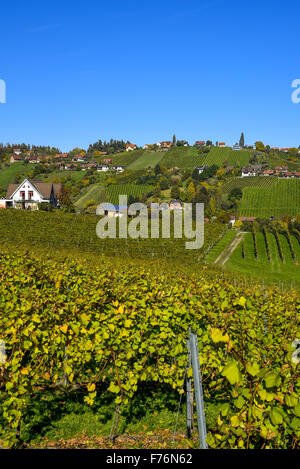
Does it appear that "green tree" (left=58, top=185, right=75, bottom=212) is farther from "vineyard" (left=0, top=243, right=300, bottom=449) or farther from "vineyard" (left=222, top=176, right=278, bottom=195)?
"vineyard" (left=222, top=176, right=278, bottom=195)

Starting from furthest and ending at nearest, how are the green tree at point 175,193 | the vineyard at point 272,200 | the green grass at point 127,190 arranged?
the green grass at point 127,190
the green tree at point 175,193
the vineyard at point 272,200

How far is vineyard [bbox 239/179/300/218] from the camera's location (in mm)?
97312

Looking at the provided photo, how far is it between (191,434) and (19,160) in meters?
173

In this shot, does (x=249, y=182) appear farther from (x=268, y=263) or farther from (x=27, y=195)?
(x=268, y=263)

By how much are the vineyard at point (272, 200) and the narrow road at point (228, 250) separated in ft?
146

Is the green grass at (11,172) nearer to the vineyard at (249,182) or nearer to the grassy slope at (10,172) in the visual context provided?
the grassy slope at (10,172)

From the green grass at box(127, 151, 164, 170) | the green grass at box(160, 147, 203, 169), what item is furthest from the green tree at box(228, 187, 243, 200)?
the green grass at box(127, 151, 164, 170)

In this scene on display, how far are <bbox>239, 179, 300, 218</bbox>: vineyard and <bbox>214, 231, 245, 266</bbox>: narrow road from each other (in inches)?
1746

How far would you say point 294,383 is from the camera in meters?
3.60

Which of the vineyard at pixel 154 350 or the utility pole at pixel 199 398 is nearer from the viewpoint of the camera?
the vineyard at pixel 154 350

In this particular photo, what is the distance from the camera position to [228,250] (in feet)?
158

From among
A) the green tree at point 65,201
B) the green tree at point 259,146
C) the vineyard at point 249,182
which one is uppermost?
the green tree at point 259,146

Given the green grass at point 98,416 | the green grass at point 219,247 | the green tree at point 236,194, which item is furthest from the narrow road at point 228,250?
the green tree at point 236,194

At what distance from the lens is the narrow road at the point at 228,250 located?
43425mm
